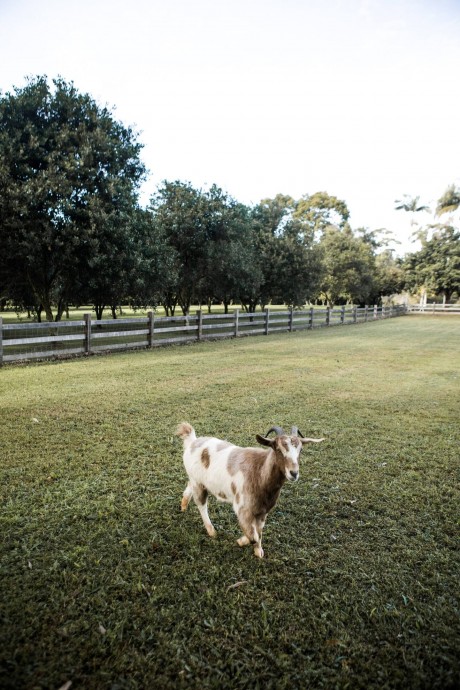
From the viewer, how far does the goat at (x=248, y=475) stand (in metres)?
2.51

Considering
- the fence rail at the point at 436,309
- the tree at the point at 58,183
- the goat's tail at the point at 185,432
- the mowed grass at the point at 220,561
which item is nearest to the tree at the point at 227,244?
the tree at the point at 58,183

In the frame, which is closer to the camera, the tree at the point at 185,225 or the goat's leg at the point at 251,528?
the goat's leg at the point at 251,528

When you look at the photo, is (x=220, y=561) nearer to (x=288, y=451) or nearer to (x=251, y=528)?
(x=251, y=528)

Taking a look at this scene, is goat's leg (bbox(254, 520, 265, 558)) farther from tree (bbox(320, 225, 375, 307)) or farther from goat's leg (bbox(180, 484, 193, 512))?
tree (bbox(320, 225, 375, 307))

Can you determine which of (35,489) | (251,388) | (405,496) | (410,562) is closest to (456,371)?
(251,388)

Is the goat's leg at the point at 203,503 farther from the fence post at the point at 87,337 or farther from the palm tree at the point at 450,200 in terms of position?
the palm tree at the point at 450,200

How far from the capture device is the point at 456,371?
384 inches

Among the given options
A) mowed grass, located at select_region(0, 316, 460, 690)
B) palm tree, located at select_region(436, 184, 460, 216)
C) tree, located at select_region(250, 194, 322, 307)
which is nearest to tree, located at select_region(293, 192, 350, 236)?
palm tree, located at select_region(436, 184, 460, 216)

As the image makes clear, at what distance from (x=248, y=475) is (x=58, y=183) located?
12090 millimetres

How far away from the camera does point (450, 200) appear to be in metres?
50.4

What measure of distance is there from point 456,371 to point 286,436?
9.08 metres

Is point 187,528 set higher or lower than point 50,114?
lower

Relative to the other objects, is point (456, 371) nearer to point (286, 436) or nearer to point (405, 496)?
point (405, 496)

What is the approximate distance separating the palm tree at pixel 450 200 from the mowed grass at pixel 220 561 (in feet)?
181
